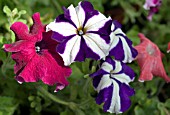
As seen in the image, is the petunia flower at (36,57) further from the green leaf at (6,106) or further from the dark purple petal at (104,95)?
the green leaf at (6,106)

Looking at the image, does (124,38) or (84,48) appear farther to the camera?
(124,38)

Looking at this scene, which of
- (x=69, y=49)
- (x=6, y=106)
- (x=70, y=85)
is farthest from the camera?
(x=70, y=85)

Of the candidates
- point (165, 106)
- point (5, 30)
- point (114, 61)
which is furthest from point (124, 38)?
point (5, 30)

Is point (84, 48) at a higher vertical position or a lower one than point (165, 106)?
higher

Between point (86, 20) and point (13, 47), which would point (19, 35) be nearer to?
point (13, 47)

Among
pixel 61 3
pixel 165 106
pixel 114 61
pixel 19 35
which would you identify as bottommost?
pixel 165 106

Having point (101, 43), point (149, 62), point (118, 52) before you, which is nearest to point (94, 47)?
point (101, 43)

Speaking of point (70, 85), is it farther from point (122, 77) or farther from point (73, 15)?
point (73, 15)
